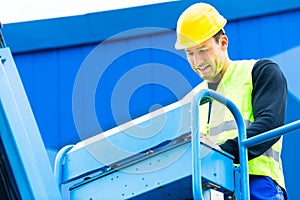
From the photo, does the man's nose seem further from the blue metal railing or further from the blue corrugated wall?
the blue corrugated wall

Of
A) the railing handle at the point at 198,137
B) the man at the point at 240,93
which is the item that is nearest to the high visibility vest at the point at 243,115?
the man at the point at 240,93

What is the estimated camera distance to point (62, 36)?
7.48 m

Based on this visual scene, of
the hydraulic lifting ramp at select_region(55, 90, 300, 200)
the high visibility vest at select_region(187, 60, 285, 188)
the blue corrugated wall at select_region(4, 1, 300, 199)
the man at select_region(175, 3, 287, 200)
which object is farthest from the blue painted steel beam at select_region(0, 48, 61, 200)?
the blue corrugated wall at select_region(4, 1, 300, 199)

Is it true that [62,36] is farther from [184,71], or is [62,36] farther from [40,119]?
[184,71]

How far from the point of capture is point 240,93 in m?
4.18

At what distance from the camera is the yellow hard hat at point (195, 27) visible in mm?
4355

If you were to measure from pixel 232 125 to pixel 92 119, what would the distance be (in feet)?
3.27

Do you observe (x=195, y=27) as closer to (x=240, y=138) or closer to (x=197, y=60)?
(x=197, y=60)

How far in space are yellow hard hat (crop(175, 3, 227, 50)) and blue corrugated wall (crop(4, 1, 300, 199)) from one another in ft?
6.38

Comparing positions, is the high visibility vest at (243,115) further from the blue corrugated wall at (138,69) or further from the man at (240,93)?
the blue corrugated wall at (138,69)

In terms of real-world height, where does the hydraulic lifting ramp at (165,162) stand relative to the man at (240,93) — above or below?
below

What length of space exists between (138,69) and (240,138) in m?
3.61

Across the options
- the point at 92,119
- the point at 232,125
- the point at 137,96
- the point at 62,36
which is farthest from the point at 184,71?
the point at 232,125

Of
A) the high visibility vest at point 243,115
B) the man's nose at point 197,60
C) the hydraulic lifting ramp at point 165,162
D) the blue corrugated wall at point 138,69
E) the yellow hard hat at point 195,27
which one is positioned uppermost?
the blue corrugated wall at point 138,69
